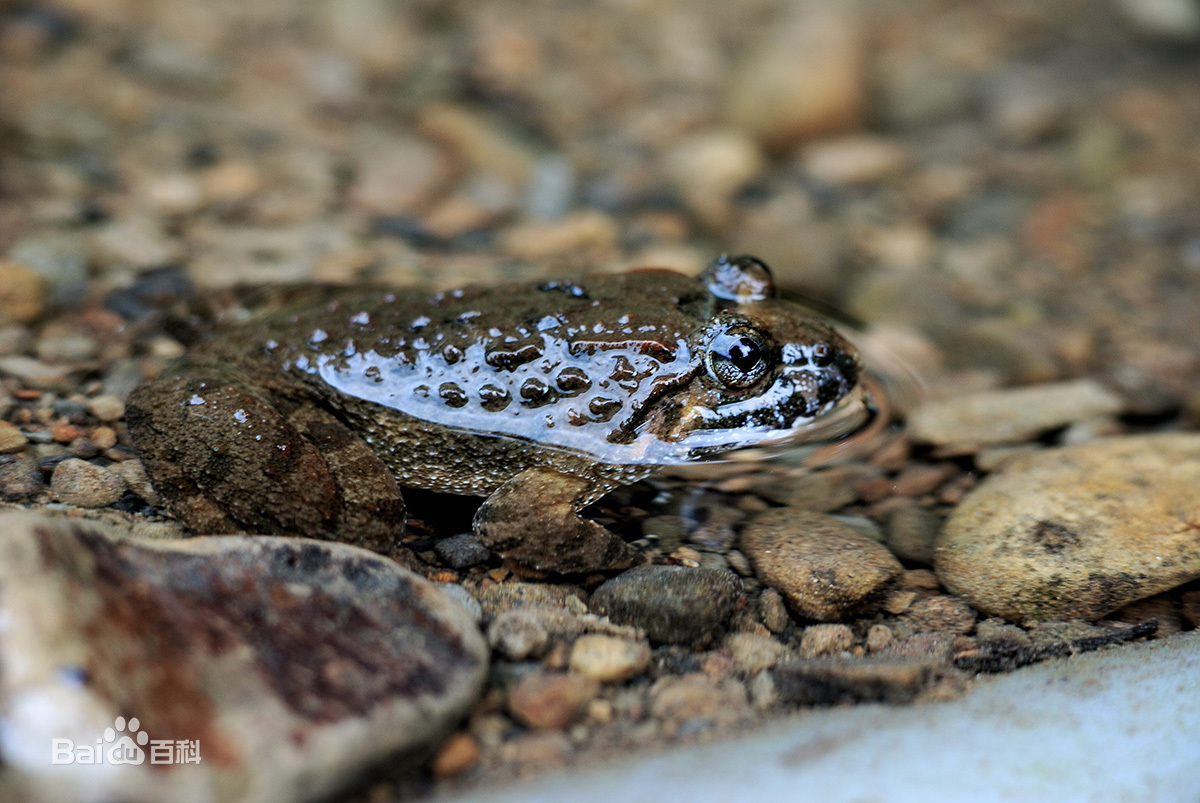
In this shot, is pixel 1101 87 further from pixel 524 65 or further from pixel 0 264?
pixel 0 264

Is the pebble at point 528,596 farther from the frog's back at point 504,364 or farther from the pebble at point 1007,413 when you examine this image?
the pebble at point 1007,413

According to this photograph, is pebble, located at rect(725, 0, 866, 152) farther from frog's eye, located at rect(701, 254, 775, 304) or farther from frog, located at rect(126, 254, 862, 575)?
frog, located at rect(126, 254, 862, 575)

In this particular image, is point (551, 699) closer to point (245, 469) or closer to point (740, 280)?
point (245, 469)

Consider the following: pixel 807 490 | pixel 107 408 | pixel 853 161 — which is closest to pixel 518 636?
pixel 807 490

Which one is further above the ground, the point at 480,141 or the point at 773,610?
the point at 480,141

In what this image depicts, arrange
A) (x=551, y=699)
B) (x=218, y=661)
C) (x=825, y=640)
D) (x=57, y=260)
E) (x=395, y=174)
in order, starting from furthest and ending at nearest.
→ (x=395, y=174), (x=57, y=260), (x=825, y=640), (x=551, y=699), (x=218, y=661)

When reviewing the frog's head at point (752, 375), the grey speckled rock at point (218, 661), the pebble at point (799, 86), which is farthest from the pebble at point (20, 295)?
the pebble at point (799, 86)
